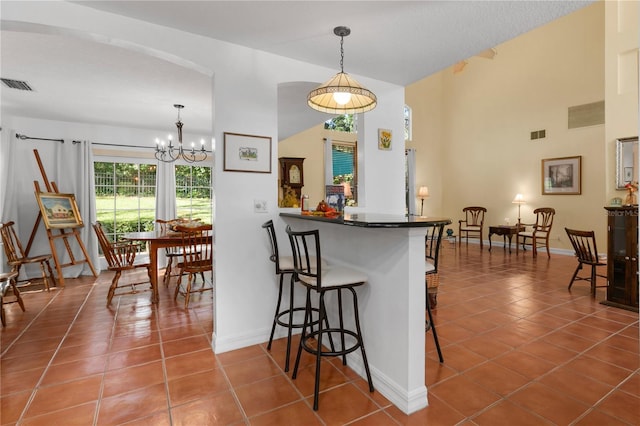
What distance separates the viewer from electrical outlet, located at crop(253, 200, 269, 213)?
2.67 metres

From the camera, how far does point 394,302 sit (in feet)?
6.15

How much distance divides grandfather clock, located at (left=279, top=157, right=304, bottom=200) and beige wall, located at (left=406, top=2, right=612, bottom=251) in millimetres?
3601

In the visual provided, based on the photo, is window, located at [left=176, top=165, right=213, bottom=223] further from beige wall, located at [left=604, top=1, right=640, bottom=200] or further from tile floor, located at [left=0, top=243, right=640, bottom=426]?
beige wall, located at [left=604, top=1, right=640, bottom=200]

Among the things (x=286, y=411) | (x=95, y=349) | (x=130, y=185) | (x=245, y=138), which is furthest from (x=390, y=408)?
(x=130, y=185)

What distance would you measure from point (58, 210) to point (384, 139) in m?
4.98

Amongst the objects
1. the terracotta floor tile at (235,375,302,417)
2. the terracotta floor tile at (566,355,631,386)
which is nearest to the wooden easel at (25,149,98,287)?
the terracotta floor tile at (235,375,302,417)

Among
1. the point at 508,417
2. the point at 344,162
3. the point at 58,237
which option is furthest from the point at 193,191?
the point at 508,417

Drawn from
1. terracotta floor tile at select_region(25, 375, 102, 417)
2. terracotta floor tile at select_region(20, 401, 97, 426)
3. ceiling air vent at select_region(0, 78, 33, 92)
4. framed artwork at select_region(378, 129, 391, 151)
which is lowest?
terracotta floor tile at select_region(20, 401, 97, 426)

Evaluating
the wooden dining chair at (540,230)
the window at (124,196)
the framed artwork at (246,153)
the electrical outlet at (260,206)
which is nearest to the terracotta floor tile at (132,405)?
the electrical outlet at (260,206)

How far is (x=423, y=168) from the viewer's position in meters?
9.00

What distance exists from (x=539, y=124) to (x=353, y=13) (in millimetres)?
6688

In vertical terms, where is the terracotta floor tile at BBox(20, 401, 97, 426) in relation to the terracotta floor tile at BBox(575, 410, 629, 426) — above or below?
below

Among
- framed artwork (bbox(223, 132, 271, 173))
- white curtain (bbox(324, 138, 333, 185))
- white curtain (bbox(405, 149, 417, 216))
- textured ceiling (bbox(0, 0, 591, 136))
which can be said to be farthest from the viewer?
white curtain (bbox(405, 149, 417, 216))

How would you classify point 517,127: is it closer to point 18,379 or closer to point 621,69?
point 621,69
